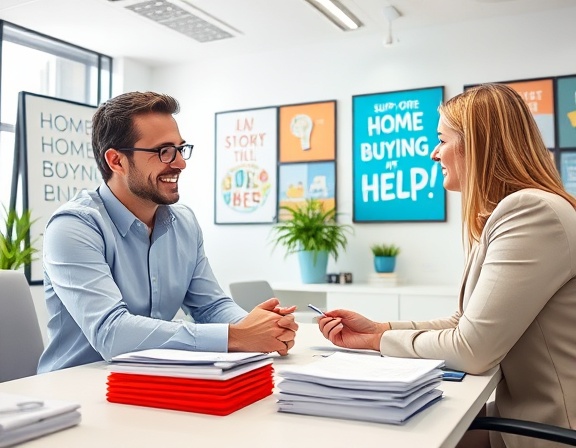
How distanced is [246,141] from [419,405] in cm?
449

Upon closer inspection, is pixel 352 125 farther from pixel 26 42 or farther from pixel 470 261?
pixel 470 261

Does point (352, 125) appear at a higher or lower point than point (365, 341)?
higher

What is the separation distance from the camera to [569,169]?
4246 mm

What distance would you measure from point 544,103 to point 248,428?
403cm

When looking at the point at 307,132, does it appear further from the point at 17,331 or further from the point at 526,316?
the point at 526,316

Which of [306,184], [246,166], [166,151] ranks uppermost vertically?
[246,166]

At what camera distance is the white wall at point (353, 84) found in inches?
173

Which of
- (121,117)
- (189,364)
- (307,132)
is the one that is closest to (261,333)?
(189,364)

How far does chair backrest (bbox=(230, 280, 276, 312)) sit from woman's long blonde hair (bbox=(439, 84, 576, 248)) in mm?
2023

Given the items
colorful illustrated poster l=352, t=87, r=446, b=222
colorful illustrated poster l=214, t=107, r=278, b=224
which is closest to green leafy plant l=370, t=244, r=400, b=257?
colorful illustrated poster l=352, t=87, r=446, b=222

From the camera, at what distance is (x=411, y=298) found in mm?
4004

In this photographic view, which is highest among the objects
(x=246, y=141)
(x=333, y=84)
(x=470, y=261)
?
(x=333, y=84)

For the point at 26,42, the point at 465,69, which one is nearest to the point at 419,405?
the point at 465,69

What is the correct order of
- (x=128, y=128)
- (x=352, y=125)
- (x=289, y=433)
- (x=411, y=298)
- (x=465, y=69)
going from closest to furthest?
(x=289, y=433)
(x=128, y=128)
(x=411, y=298)
(x=465, y=69)
(x=352, y=125)
